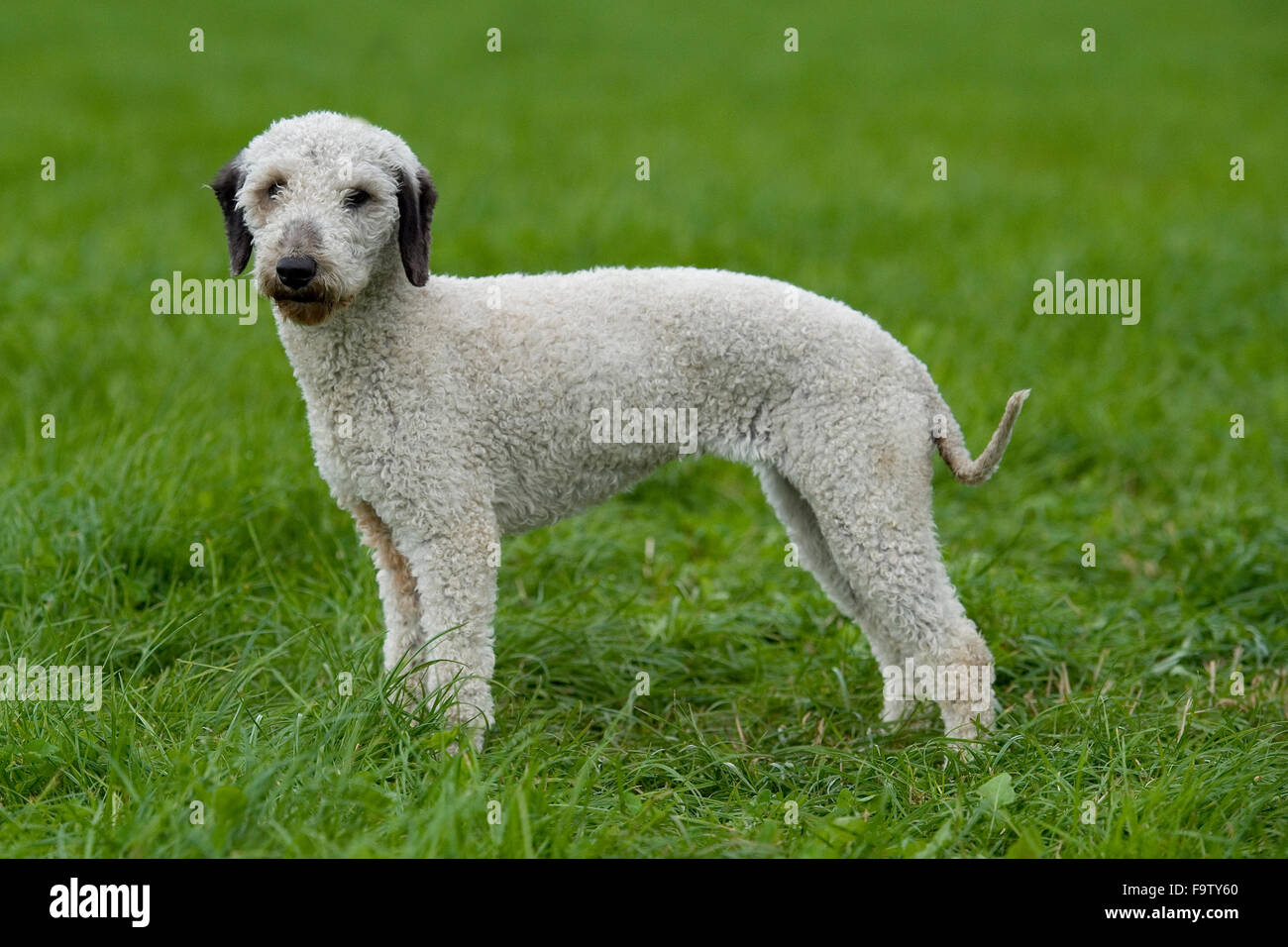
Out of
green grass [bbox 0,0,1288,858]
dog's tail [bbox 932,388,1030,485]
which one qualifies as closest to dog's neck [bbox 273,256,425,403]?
green grass [bbox 0,0,1288,858]

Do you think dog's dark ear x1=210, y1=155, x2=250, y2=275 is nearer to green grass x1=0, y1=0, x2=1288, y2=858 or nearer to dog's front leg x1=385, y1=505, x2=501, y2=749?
dog's front leg x1=385, y1=505, x2=501, y2=749

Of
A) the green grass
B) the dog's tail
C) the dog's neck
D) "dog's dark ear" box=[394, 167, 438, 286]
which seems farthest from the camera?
the dog's tail

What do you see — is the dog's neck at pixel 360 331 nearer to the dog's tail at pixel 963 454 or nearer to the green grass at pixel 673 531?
the green grass at pixel 673 531

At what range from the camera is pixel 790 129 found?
12.5 metres

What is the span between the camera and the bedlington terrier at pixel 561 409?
362 centimetres

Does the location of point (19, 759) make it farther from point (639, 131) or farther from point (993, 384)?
point (639, 131)

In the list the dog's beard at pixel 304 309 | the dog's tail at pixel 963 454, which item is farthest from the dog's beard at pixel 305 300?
the dog's tail at pixel 963 454

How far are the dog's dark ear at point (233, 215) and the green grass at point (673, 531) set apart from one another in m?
1.17

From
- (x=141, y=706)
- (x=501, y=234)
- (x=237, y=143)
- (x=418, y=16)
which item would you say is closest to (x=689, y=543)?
(x=141, y=706)

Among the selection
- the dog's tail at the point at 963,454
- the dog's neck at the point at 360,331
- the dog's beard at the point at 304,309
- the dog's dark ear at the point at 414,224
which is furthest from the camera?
the dog's tail at the point at 963,454

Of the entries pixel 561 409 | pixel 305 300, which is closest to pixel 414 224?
pixel 305 300

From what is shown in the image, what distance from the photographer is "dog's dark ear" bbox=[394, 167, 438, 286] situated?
3555 millimetres

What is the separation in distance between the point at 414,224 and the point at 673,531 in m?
2.52

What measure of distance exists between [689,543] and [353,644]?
1931 mm
